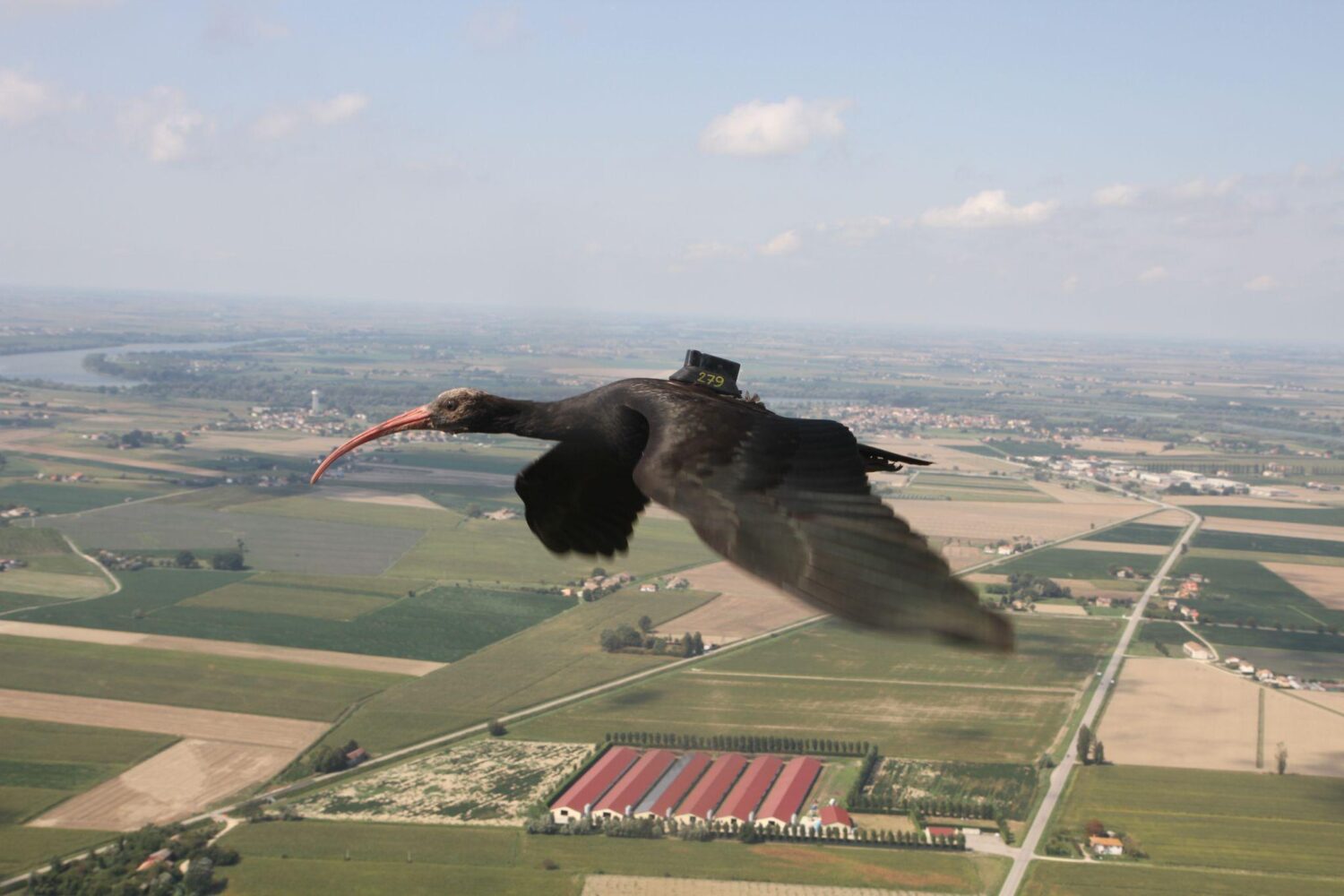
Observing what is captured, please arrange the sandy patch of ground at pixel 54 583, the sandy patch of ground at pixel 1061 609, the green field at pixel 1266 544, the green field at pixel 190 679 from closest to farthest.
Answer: the green field at pixel 190 679, the sandy patch of ground at pixel 1061 609, the sandy patch of ground at pixel 54 583, the green field at pixel 1266 544

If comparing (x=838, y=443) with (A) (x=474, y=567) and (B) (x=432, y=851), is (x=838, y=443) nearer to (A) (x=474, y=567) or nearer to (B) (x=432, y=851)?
(B) (x=432, y=851)

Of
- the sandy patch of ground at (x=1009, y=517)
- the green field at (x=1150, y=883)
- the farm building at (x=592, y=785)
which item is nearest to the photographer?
the green field at (x=1150, y=883)

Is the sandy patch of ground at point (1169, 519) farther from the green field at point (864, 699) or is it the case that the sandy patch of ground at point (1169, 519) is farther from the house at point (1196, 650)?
the green field at point (864, 699)

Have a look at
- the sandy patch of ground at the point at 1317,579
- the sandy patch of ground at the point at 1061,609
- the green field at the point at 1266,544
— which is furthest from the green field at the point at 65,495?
the sandy patch of ground at the point at 1317,579

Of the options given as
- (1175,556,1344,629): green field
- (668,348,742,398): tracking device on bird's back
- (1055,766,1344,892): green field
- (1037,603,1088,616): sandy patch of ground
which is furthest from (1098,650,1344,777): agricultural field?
(668,348,742,398): tracking device on bird's back

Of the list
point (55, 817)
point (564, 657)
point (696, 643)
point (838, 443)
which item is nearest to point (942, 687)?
point (696, 643)

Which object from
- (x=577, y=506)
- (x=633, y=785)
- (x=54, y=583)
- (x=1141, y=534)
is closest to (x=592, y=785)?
(x=633, y=785)
